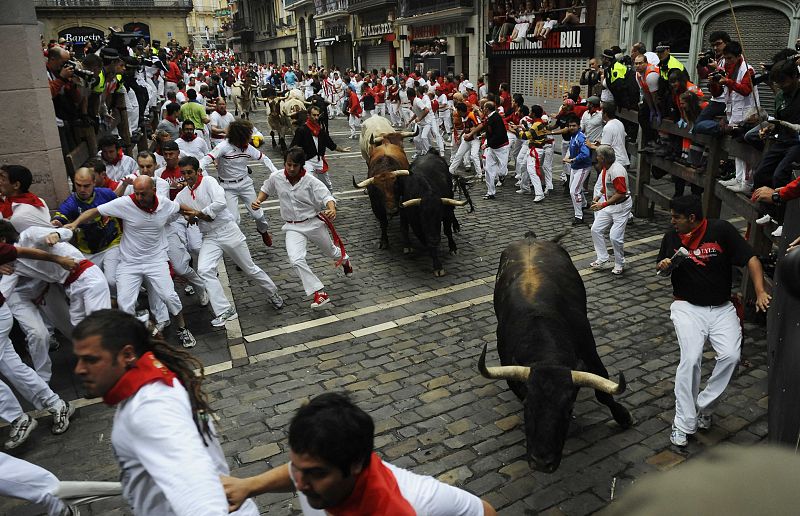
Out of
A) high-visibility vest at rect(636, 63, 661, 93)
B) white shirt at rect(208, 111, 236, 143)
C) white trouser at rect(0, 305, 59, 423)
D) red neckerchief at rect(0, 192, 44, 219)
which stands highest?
high-visibility vest at rect(636, 63, 661, 93)

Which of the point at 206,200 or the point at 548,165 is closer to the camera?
the point at 206,200

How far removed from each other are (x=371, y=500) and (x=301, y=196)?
6195 mm

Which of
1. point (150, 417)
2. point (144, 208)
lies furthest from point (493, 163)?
point (150, 417)

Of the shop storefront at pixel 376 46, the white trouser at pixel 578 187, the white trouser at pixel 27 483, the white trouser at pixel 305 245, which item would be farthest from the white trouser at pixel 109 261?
the shop storefront at pixel 376 46

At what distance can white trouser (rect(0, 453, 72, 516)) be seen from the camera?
3.86 m

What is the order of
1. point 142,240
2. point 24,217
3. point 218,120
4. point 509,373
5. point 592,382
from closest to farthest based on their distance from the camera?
point 592,382 < point 509,373 < point 24,217 < point 142,240 < point 218,120

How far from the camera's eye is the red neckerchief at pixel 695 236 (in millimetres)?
5008

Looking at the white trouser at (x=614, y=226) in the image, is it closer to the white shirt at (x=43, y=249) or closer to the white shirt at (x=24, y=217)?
the white shirt at (x=43, y=249)

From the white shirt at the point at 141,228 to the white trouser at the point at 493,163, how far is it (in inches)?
315

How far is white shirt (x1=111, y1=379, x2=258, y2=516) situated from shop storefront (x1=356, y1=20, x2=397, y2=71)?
3877 centimetres

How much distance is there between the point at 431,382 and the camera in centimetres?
616

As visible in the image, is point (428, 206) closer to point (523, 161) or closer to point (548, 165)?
point (548, 165)

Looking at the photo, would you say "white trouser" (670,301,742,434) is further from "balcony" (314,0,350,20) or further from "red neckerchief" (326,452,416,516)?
"balcony" (314,0,350,20)

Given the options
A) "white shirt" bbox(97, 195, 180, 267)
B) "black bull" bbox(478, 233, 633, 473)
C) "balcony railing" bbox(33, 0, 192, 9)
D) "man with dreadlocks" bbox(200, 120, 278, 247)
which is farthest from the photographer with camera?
"balcony railing" bbox(33, 0, 192, 9)
